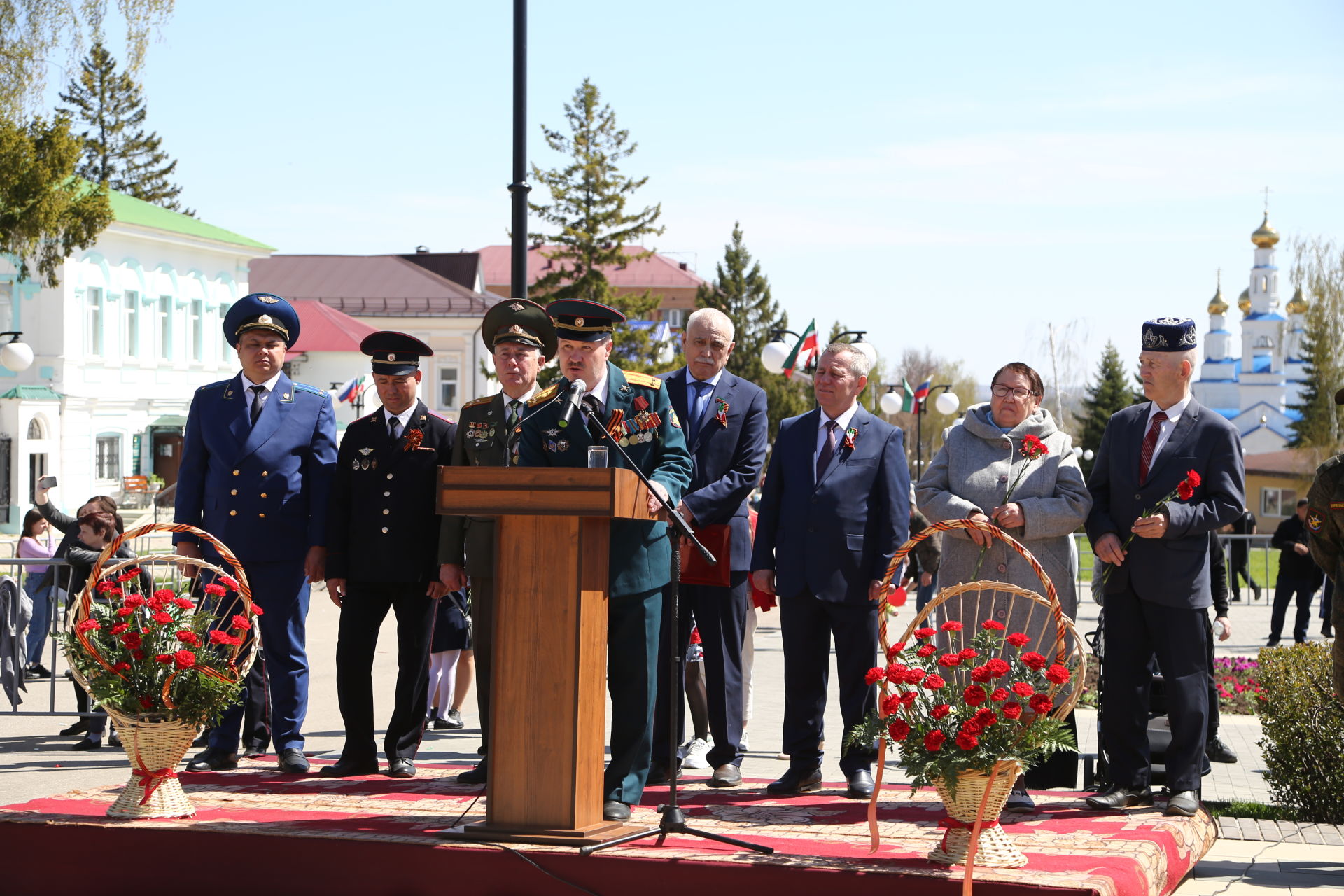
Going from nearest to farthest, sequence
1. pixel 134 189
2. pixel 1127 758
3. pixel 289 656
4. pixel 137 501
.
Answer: pixel 1127 758
pixel 289 656
pixel 137 501
pixel 134 189

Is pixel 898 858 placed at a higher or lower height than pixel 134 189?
lower

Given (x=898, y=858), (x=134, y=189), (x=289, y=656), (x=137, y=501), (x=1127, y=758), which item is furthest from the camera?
(x=134, y=189)

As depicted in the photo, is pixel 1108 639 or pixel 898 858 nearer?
pixel 898 858

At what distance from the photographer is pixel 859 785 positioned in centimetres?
639

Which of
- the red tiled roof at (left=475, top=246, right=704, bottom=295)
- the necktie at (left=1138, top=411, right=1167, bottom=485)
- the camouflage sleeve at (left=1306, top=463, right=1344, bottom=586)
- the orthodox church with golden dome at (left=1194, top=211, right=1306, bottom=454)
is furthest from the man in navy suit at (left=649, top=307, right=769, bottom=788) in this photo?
the orthodox church with golden dome at (left=1194, top=211, right=1306, bottom=454)

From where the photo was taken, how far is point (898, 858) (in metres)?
5.16

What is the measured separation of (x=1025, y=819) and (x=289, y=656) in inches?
144

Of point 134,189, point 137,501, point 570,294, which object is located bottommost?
point 137,501

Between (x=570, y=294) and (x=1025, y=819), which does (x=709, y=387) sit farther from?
(x=570, y=294)

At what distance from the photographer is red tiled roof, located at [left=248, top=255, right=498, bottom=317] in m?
66.3

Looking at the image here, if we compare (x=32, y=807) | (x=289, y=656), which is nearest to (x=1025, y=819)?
(x=289, y=656)

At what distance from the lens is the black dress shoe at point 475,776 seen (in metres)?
6.68

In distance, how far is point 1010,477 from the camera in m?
6.64

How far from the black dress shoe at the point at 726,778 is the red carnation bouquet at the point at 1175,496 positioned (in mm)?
1943
